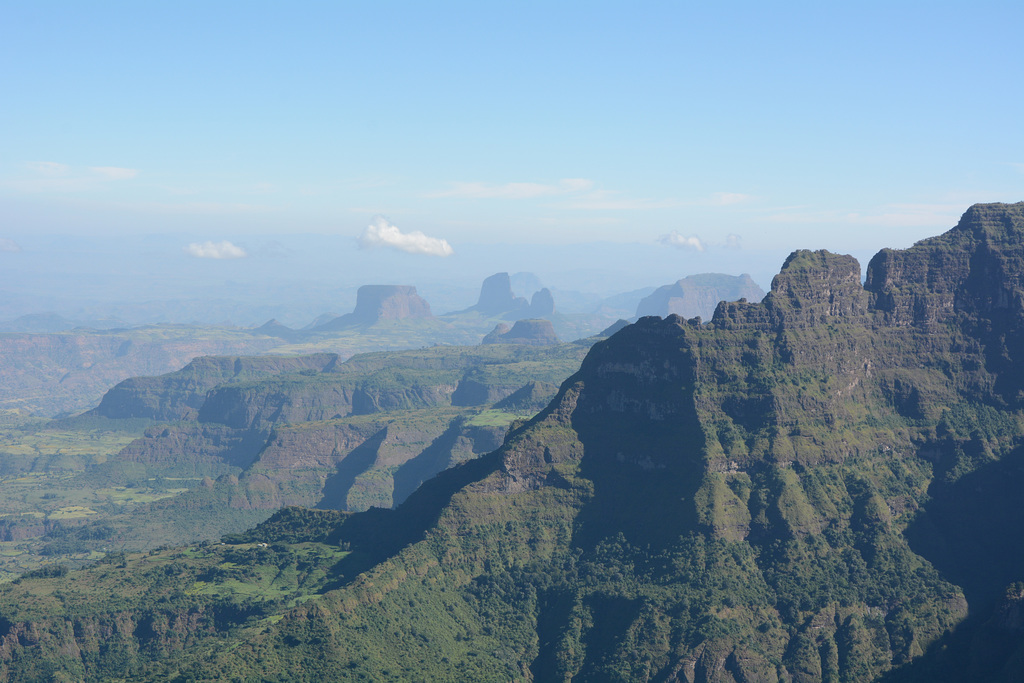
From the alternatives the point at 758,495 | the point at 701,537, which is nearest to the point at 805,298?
the point at 758,495

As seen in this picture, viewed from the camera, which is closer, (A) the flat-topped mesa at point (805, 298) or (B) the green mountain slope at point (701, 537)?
(B) the green mountain slope at point (701, 537)

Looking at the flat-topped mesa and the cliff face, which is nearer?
the cliff face

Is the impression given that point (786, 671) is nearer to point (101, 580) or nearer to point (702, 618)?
point (702, 618)

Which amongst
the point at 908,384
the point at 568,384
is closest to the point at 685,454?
the point at 568,384

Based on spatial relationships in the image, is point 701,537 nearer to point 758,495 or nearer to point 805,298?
point 758,495

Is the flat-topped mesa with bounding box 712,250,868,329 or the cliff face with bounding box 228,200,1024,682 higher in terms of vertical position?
the flat-topped mesa with bounding box 712,250,868,329

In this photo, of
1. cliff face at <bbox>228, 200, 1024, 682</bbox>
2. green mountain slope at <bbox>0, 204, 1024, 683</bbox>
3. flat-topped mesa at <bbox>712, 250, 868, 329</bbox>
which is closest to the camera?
green mountain slope at <bbox>0, 204, 1024, 683</bbox>

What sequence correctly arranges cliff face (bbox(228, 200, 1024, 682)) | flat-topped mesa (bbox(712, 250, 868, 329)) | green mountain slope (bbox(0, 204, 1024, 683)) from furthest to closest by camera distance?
flat-topped mesa (bbox(712, 250, 868, 329)) < cliff face (bbox(228, 200, 1024, 682)) < green mountain slope (bbox(0, 204, 1024, 683))
